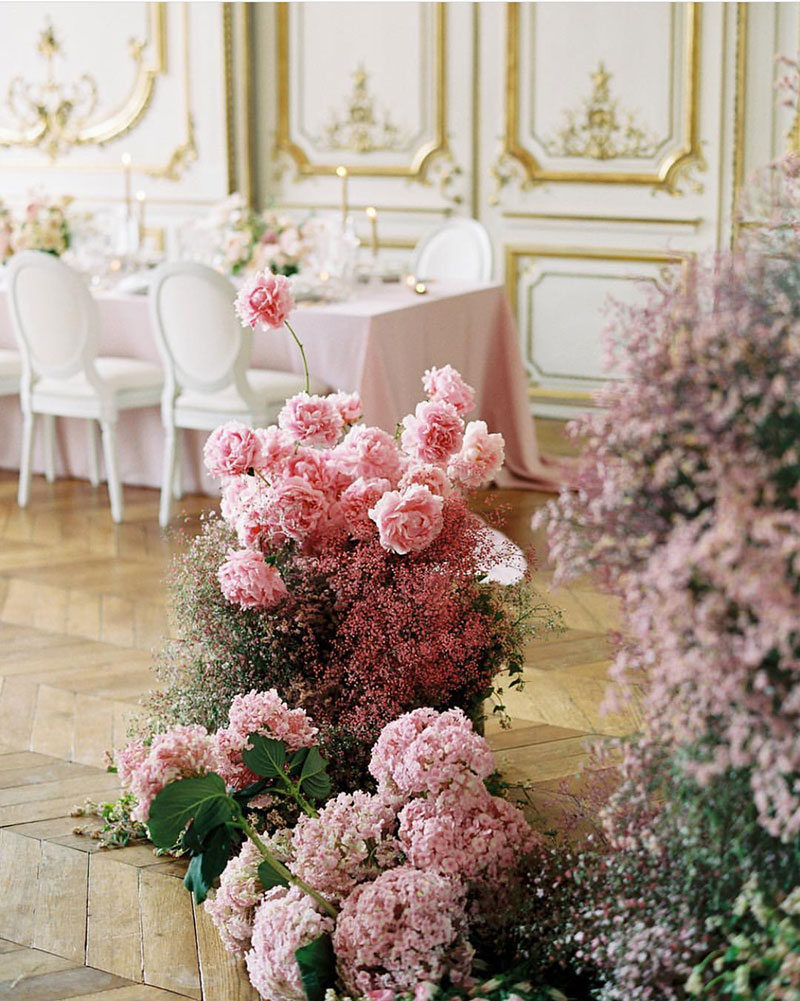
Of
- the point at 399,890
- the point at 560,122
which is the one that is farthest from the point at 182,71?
the point at 399,890

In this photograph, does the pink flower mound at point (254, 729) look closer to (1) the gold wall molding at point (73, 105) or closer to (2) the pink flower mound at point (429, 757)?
(2) the pink flower mound at point (429, 757)

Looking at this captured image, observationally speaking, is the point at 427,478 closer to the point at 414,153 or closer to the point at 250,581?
the point at 250,581

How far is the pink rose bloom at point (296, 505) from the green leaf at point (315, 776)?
43cm

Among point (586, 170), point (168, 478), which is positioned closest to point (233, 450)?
point (168, 478)

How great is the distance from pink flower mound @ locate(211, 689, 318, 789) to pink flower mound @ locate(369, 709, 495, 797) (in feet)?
0.52

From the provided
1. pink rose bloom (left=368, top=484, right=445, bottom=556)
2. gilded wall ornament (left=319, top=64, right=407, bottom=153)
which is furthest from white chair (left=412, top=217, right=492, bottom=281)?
pink rose bloom (left=368, top=484, right=445, bottom=556)

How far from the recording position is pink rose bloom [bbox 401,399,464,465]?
2670 millimetres

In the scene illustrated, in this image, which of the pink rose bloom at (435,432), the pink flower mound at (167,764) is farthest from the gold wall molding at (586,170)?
the pink flower mound at (167,764)

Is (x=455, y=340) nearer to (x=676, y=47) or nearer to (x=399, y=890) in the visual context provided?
(x=676, y=47)

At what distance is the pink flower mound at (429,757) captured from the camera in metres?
2.26

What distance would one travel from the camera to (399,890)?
211cm

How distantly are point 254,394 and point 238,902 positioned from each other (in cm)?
301

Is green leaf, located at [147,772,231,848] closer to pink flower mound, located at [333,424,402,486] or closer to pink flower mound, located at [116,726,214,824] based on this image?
pink flower mound, located at [116,726,214,824]

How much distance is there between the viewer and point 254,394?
202 inches
